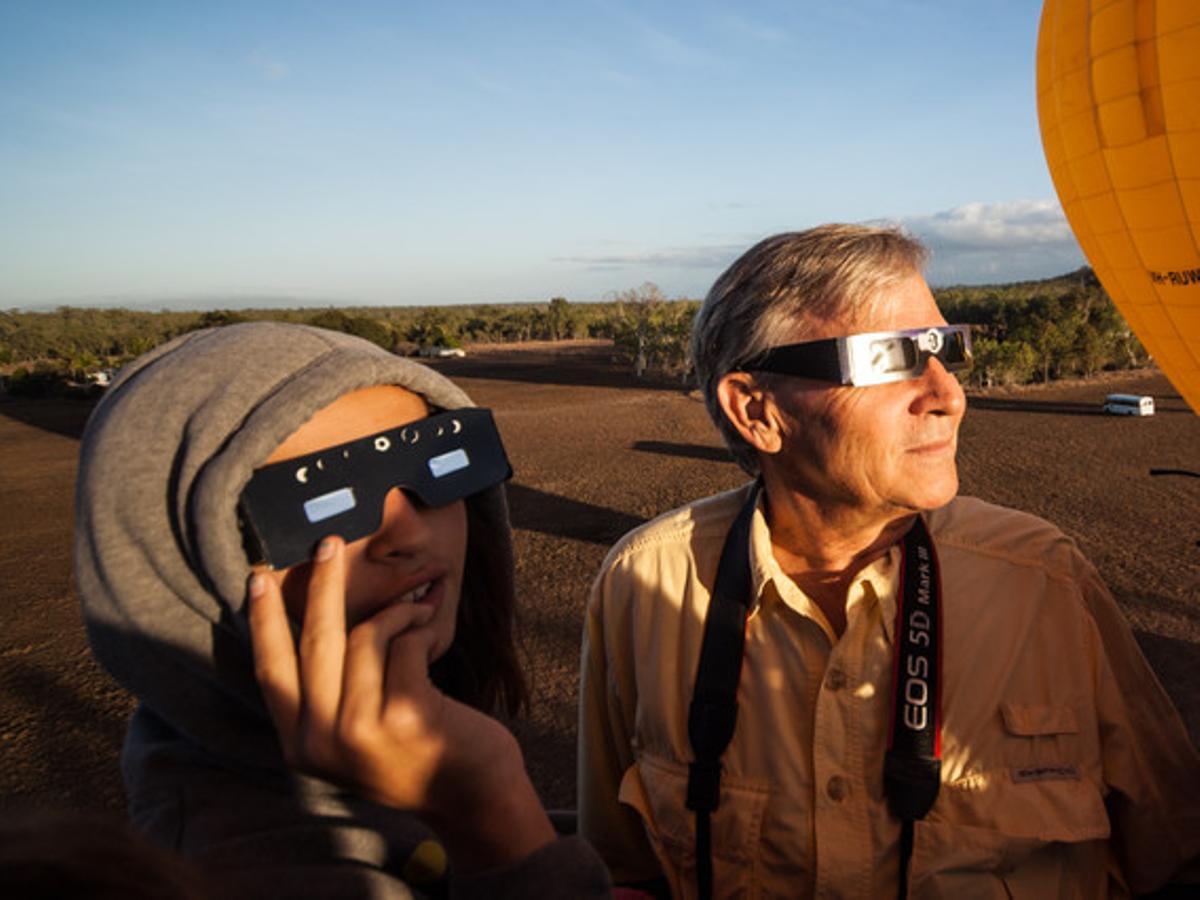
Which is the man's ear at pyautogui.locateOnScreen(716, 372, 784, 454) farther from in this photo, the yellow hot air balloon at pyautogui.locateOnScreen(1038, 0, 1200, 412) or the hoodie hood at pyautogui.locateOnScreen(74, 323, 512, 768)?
the yellow hot air balloon at pyautogui.locateOnScreen(1038, 0, 1200, 412)

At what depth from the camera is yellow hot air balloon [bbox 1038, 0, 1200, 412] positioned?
4035mm

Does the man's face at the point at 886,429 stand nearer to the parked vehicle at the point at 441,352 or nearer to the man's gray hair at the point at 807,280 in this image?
the man's gray hair at the point at 807,280

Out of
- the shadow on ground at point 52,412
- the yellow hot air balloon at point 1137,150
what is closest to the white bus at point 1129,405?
the yellow hot air balloon at point 1137,150

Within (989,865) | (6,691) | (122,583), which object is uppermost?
(122,583)

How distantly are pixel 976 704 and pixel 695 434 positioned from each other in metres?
15.2

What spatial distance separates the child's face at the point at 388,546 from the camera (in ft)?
3.52

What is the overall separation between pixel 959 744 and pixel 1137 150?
4464 millimetres

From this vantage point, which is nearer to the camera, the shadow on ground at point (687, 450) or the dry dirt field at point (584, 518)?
the dry dirt field at point (584, 518)

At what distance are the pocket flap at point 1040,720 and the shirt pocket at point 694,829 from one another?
2.13 ft

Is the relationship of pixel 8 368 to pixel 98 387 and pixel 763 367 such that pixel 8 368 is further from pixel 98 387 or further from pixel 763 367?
pixel 763 367

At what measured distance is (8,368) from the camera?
134 feet

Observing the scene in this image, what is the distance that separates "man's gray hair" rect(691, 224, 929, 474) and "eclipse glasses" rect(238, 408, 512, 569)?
44.3 inches

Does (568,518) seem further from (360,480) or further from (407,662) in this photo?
(407,662)

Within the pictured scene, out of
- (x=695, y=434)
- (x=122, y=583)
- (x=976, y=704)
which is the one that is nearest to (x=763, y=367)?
(x=976, y=704)
